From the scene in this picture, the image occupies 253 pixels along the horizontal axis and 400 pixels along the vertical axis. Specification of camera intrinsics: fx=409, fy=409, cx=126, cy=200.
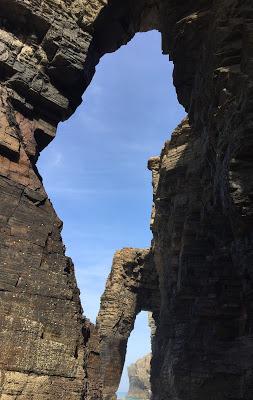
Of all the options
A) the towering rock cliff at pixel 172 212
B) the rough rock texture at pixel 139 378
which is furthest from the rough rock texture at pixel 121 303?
the rough rock texture at pixel 139 378

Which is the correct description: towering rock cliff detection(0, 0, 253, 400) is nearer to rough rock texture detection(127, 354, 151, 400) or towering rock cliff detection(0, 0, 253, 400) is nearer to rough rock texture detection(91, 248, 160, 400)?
rough rock texture detection(91, 248, 160, 400)

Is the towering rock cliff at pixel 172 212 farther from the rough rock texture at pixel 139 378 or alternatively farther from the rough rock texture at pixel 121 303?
the rough rock texture at pixel 139 378

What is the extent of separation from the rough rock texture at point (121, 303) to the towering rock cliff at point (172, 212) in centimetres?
462

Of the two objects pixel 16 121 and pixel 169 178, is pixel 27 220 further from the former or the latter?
pixel 169 178

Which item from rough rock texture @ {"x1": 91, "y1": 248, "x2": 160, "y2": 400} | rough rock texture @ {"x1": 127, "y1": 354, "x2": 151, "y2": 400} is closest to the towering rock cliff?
rough rock texture @ {"x1": 91, "y1": 248, "x2": 160, "y2": 400}

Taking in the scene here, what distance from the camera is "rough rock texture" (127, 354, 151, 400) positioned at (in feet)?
232

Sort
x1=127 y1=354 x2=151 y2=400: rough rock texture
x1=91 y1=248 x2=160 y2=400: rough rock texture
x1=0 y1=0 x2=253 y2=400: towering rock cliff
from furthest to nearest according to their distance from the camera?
x1=127 y1=354 x2=151 y2=400: rough rock texture, x1=91 y1=248 x2=160 y2=400: rough rock texture, x1=0 y1=0 x2=253 y2=400: towering rock cliff

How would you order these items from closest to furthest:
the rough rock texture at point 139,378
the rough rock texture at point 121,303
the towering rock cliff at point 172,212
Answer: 1. the towering rock cliff at point 172,212
2. the rough rock texture at point 121,303
3. the rough rock texture at point 139,378

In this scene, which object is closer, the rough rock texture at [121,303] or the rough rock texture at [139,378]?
the rough rock texture at [121,303]

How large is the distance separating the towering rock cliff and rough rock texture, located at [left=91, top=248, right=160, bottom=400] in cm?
462

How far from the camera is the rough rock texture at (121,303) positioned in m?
26.2

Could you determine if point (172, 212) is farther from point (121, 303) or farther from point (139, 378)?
point (139, 378)

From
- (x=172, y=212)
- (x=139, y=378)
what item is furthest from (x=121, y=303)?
(x=139, y=378)

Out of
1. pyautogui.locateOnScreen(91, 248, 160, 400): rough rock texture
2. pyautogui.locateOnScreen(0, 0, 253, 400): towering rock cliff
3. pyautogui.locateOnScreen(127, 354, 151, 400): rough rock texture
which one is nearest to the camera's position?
pyautogui.locateOnScreen(0, 0, 253, 400): towering rock cliff
